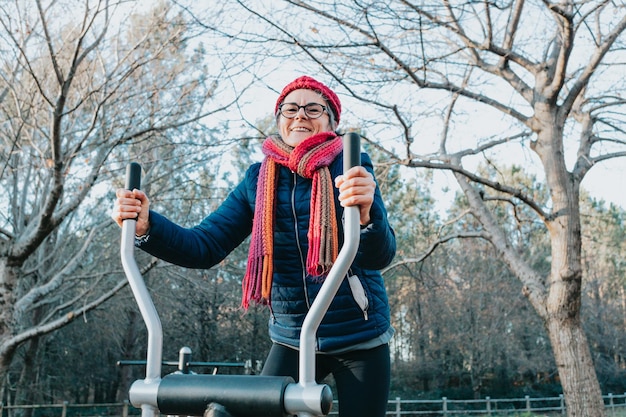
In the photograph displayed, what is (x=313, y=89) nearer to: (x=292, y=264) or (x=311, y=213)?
(x=311, y=213)

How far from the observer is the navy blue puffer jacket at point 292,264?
5.51ft

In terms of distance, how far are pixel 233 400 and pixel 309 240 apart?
62cm

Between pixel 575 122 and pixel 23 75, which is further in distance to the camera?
pixel 575 122

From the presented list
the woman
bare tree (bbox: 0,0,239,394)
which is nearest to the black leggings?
the woman

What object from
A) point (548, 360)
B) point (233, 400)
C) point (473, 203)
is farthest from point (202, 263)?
point (548, 360)

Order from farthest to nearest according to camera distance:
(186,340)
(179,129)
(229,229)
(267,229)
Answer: (186,340) → (179,129) → (229,229) → (267,229)

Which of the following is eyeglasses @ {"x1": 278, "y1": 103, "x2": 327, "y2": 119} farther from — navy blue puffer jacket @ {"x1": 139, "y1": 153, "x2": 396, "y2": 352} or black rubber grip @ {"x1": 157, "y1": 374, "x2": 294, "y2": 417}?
black rubber grip @ {"x1": 157, "y1": 374, "x2": 294, "y2": 417}

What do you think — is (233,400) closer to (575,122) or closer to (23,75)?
(23,75)

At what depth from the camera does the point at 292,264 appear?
1784mm

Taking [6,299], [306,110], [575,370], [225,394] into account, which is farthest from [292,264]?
[6,299]

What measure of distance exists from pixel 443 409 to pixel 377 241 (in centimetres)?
1583

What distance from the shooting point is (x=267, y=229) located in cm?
175

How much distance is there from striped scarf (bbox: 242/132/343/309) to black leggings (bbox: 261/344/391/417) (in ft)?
0.69

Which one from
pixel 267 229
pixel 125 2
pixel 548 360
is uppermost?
pixel 125 2
